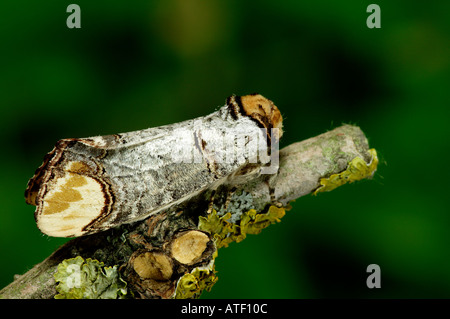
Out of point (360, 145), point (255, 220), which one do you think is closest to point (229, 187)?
point (255, 220)

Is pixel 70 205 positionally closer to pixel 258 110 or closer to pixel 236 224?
pixel 236 224

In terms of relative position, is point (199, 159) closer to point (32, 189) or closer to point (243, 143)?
point (243, 143)

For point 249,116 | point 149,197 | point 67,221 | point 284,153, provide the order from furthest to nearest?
1. point 284,153
2. point 249,116
3. point 149,197
4. point 67,221

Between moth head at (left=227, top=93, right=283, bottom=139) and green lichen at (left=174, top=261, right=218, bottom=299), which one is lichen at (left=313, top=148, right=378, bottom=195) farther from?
green lichen at (left=174, top=261, right=218, bottom=299)

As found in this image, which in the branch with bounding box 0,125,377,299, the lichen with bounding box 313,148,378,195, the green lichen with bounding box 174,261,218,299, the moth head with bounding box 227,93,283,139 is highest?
the moth head with bounding box 227,93,283,139

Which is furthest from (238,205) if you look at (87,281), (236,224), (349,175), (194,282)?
A: (87,281)


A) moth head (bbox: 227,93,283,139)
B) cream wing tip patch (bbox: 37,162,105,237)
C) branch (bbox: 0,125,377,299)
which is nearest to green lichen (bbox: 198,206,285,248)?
branch (bbox: 0,125,377,299)
